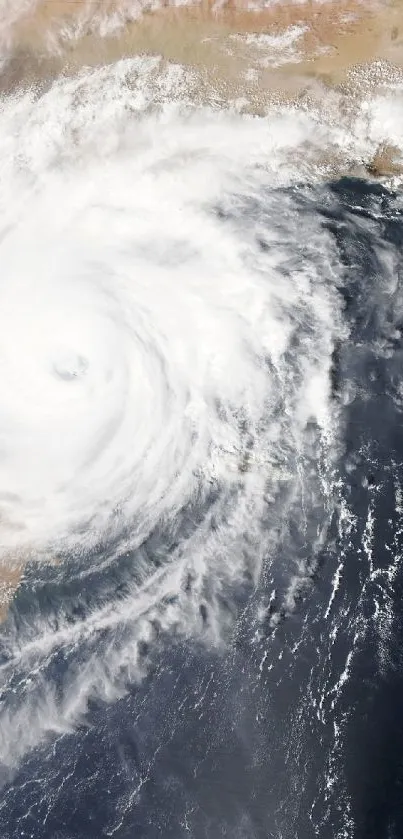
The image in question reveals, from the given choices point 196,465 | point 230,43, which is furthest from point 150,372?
point 230,43

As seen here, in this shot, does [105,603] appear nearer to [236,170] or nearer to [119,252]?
[119,252]

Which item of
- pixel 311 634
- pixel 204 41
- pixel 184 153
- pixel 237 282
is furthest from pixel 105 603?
pixel 204 41

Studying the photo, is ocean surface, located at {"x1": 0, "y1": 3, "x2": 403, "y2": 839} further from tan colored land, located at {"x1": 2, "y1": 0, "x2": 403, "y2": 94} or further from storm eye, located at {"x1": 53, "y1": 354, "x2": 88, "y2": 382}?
tan colored land, located at {"x1": 2, "y1": 0, "x2": 403, "y2": 94}

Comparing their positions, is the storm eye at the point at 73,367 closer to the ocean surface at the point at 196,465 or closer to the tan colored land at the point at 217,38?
the ocean surface at the point at 196,465

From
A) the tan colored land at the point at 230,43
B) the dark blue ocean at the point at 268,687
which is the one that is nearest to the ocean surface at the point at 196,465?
the dark blue ocean at the point at 268,687

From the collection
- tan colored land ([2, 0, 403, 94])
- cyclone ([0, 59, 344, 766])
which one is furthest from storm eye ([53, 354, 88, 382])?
tan colored land ([2, 0, 403, 94])
